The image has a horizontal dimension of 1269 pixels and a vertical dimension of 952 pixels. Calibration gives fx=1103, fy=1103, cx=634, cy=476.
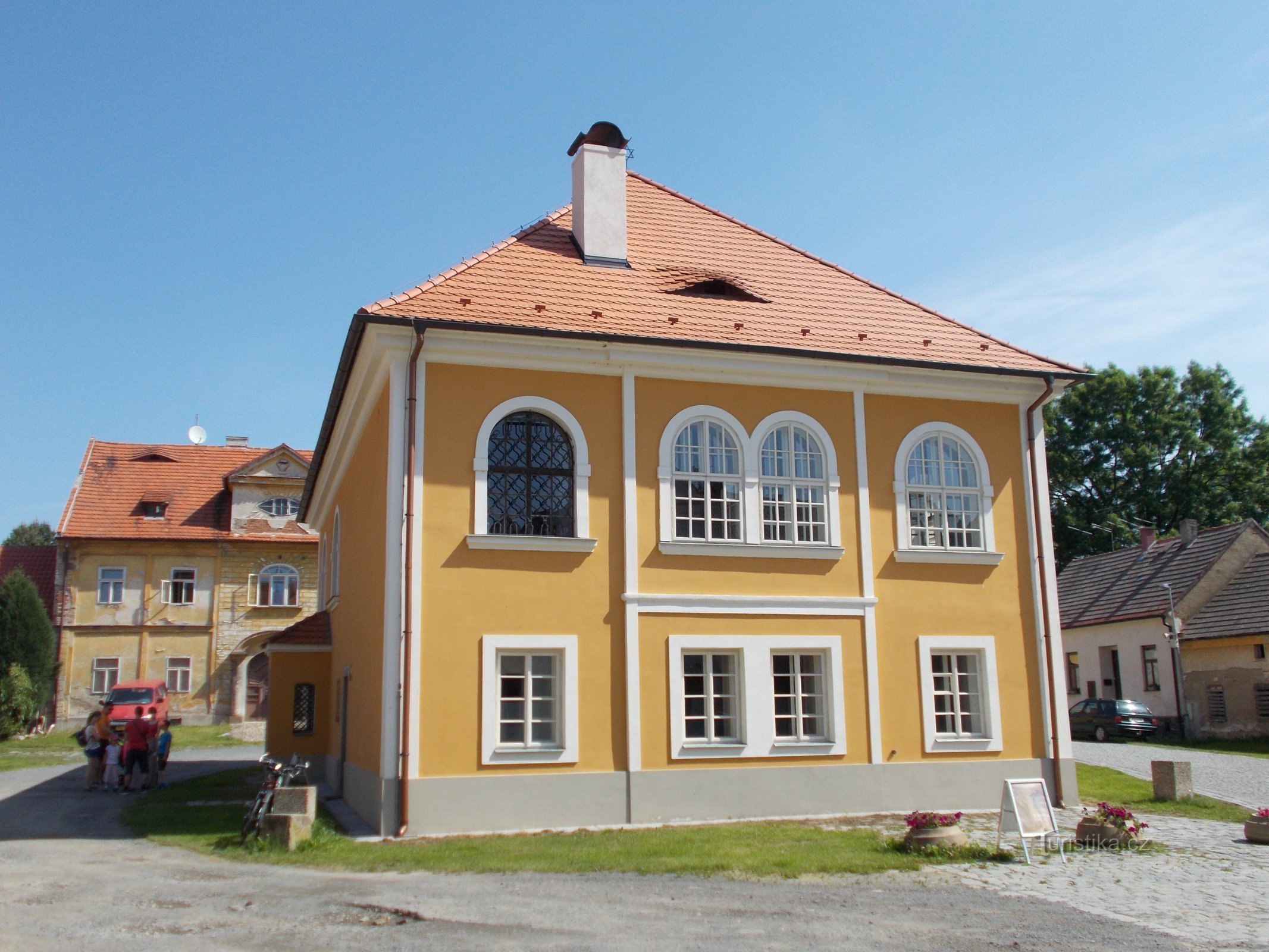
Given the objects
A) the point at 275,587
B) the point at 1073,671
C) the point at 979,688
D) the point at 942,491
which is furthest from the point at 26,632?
the point at 1073,671

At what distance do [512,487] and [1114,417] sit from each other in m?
43.9

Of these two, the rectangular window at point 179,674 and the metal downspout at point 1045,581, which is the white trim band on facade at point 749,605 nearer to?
the metal downspout at point 1045,581

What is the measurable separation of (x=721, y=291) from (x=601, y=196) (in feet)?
8.36

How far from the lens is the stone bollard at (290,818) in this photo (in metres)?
12.9

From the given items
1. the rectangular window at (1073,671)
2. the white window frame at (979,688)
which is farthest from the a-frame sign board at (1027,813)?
the rectangular window at (1073,671)

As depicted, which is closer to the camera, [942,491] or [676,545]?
[676,545]

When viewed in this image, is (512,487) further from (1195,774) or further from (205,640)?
(205,640)

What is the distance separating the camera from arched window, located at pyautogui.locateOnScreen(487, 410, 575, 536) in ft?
51.1

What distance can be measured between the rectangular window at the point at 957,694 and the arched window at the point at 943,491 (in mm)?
1754

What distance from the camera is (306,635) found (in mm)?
22891

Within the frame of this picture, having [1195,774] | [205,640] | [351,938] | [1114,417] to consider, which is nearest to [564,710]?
[351,938]

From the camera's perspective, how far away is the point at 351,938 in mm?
8562

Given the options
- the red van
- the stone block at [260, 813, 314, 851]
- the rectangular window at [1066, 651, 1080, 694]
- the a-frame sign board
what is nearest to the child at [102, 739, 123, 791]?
the stone block at [260, 813, 314, 851]

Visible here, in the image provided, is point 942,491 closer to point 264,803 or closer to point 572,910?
point 572,910
